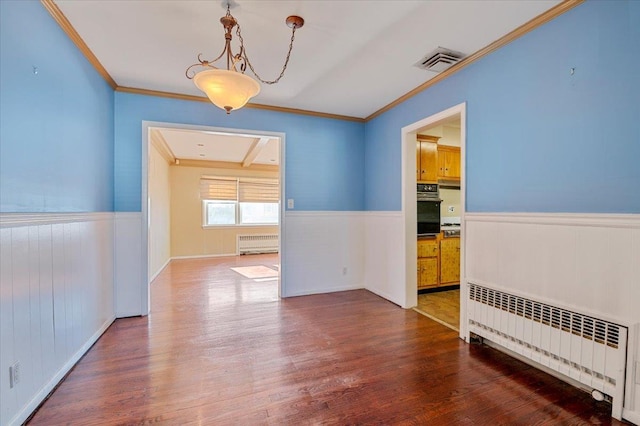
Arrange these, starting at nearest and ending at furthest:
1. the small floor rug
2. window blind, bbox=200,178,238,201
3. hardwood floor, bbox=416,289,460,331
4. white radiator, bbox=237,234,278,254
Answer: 1. hardwood floor, bbox=416,289,460,331
2. the small floor rug
3. window blind, bbox=200,178,238,201
4. white radiator, bbox=237,234,278,254

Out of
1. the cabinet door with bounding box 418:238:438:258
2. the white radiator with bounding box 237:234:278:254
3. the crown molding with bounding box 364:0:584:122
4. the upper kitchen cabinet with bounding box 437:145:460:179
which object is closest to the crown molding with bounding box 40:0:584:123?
the crown molding with bounding box 364:0:584:122

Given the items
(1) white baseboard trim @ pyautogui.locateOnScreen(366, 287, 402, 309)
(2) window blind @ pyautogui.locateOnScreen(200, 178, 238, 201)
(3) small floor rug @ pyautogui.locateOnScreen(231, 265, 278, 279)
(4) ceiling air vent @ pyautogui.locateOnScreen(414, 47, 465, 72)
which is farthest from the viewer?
(2) window blind @ pyautogui.locateOnScreen(200, 178, 238, 201)

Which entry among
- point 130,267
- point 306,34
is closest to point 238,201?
point 130,267

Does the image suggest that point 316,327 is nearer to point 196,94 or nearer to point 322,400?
point 322,400

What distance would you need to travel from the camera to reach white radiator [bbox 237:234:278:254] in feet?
25.7

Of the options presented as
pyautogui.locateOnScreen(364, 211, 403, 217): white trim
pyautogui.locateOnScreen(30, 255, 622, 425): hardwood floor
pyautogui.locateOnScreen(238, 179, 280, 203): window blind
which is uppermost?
pyautogui.locateOnScreen(238, 179, 280, 203): window blind

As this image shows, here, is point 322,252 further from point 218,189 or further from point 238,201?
point 218,189

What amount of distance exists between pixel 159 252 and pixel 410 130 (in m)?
5.18

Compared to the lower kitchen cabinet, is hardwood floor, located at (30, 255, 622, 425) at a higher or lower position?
lower

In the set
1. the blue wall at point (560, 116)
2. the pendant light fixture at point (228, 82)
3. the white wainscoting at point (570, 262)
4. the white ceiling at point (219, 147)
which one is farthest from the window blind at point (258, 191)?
the white wainscoting at point (570, 262)

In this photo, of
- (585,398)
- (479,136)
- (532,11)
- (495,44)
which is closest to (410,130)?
(479,136)

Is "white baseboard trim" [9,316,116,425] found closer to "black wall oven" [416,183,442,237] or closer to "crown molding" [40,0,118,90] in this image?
"crown molding" [40,0,118,90]

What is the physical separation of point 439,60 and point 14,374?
3.75m

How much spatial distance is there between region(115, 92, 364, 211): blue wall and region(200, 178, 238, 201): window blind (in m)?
4.19
